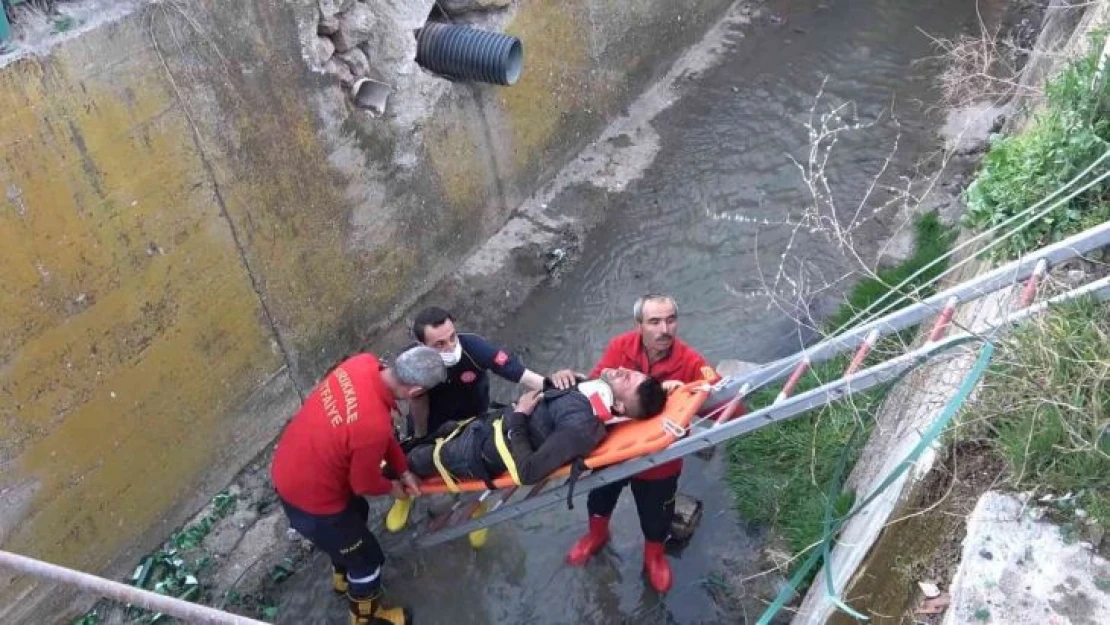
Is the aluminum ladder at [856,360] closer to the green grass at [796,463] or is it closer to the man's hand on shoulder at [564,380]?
the man's hand on shoulder at [564,380]

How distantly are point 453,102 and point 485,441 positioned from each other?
3633 millimetres

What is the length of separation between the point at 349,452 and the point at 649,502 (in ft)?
5.26

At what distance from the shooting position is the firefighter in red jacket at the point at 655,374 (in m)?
4.27

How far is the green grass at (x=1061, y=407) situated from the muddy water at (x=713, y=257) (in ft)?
7.17

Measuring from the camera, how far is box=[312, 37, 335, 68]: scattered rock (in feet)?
18.6

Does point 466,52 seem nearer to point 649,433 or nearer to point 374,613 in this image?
point 649,433

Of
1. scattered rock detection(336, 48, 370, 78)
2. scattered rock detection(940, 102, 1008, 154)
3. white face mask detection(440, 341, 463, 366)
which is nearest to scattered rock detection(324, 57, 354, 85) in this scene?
scattered rock detection(336, 48, 370, 78)

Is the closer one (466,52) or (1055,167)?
(1055,167)

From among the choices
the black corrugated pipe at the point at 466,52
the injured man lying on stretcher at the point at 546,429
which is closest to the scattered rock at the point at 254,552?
the injured man lying on stretcher at the point at 546,429

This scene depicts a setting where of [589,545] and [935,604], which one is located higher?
[935,604]

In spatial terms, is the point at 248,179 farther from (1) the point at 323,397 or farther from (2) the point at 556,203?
(2) the point at 556,203

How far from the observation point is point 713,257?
744 centimetres

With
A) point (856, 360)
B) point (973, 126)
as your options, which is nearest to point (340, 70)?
point (856, 360)

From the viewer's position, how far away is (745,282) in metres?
7.14
